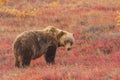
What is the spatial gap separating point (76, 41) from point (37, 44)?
567 centimetres

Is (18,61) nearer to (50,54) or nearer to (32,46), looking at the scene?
(32,46)

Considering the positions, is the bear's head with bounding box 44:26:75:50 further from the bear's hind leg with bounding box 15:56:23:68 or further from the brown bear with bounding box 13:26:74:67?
the bear's hind leg with bounding box 15:56:23:68

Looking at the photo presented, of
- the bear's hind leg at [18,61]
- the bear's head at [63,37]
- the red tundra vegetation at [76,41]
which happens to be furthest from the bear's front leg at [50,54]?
the bear's hind leg at [18,61]

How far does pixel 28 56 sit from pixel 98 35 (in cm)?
731

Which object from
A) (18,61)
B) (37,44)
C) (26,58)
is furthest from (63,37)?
(18,61)

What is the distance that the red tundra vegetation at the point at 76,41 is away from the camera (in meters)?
9.01

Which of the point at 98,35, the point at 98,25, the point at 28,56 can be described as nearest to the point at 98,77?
the point at 28,56

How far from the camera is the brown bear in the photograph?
10672 mm

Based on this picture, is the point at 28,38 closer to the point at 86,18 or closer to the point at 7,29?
the point at 7,29

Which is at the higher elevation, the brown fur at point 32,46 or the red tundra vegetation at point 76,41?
the brown fur at point 32,46

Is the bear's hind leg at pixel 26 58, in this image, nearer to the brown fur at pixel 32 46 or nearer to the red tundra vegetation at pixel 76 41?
the brown fur at pixel 32 46

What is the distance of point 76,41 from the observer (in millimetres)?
16719

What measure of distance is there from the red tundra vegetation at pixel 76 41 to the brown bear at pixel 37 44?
332 millimetres

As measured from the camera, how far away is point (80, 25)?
70.7 feet
